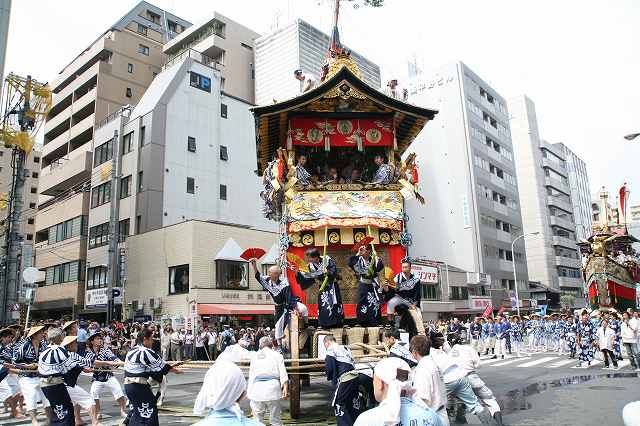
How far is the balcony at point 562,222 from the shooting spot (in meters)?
71.8

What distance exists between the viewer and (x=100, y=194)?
38281 millimetres

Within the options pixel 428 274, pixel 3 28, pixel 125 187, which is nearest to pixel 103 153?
pixel 125 187

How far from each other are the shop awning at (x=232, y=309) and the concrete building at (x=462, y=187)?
87.7ft

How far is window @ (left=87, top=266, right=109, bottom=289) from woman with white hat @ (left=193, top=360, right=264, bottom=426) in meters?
34.4

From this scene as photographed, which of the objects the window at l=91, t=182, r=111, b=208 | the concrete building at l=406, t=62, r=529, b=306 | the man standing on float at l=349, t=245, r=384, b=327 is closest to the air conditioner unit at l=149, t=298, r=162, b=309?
the window at l=91, t=182, r=111, b=208

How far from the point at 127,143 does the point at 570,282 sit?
2493 inches

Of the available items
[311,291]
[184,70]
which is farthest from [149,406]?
[184,70]

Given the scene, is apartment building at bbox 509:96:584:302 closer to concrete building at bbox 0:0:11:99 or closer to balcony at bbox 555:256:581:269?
balcony at bbox 555:256:581:269

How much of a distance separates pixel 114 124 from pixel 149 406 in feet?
118

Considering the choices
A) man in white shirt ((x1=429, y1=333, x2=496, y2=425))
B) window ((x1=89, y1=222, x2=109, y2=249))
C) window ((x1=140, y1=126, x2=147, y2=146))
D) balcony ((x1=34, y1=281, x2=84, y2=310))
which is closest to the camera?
man in white shirt ((x1=429, y1=333, x2=496, y2=425))

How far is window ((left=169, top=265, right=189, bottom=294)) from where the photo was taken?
29703mm

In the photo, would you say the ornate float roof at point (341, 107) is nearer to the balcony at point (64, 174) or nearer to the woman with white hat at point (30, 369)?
the woman with white hat at point (30, 369)

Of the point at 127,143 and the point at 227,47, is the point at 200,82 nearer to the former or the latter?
the point at 127,143

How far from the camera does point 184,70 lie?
37312mm
